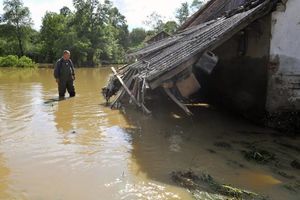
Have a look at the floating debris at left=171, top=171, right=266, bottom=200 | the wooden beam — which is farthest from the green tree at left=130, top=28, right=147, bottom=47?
the floating debris at left=171, top=171, right=266, bottom=200

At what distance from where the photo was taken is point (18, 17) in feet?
194

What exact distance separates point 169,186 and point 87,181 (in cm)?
113

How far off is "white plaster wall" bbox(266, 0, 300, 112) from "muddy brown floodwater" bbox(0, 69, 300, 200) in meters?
0.88

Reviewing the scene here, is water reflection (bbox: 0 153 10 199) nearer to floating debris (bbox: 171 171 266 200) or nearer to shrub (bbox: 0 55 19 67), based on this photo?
floating debris (bbox: 171 171 266 200)

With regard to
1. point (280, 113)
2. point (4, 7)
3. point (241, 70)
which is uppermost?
point (4, 7)

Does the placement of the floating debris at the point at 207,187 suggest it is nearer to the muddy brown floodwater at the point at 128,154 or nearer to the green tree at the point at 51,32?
the muddy brown floodwater at the point at 128,154

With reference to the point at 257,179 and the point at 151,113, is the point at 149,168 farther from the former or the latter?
the point at 151,113

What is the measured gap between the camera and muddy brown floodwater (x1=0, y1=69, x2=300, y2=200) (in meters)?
5.11

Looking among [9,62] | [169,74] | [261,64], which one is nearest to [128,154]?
[169,74]

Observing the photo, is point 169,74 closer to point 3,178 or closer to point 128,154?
point 128,154

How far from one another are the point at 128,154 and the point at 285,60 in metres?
4.56

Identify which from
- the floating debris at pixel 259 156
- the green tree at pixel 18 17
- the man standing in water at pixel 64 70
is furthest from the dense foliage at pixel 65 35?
the floating debris at pixel 259 156

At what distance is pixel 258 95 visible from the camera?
9.37m

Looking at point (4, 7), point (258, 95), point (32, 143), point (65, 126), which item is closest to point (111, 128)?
point (65, 126)
